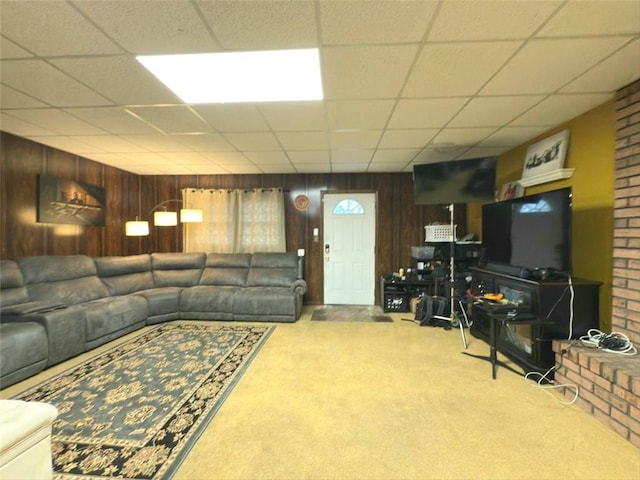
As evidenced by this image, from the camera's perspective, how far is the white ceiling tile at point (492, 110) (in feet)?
7.51

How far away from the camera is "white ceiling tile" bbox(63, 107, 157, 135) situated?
8.22ft

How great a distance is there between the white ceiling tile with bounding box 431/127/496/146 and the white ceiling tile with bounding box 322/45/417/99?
45.8 inches

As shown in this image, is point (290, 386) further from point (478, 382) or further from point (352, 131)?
point (352, 131)

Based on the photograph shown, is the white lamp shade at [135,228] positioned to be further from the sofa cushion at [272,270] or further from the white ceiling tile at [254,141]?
the white ceiling tile at [254,141]

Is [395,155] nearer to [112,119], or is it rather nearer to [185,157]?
[185,157]

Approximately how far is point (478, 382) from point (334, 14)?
2.88m

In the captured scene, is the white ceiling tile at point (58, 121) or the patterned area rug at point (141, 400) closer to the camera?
the patterned area rug at point (141, 400)

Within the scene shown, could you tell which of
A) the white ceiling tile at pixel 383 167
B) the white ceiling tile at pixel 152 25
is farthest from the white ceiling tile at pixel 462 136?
the white ceiling tile at pixel 152 25

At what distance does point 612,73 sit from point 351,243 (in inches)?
145

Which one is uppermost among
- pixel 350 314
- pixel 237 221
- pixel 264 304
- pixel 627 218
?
pixel 237 221

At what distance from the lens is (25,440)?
3.77 feet

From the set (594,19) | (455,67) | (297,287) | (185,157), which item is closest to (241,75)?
(455,67)

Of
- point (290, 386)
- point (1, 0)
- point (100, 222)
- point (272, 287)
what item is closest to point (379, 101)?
point (1, 0)

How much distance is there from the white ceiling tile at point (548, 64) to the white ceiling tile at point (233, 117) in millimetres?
1983
